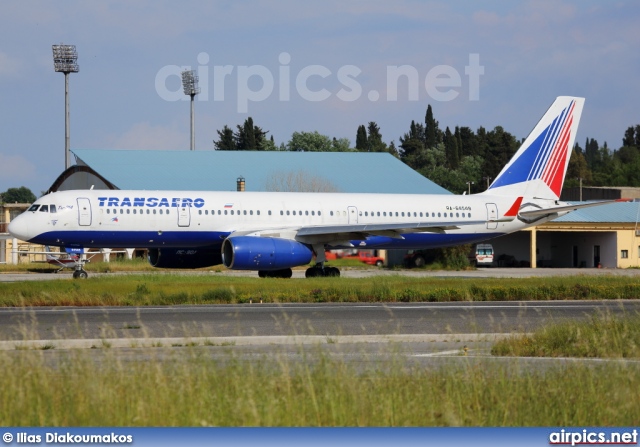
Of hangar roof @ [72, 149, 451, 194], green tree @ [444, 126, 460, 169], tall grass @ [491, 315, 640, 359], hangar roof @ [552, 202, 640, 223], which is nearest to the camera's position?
tall grass @ [491, 315, 640, 359]

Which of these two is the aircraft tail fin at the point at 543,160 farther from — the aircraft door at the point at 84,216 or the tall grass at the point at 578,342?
the tall grass at the point at 578,342

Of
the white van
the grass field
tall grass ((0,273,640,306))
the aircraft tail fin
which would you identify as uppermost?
the aircraft tail fin

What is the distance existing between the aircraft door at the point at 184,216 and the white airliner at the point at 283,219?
0.04 metres

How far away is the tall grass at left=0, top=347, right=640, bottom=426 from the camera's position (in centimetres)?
955

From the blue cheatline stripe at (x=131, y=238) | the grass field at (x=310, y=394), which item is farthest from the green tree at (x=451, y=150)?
the grass field at (x=310, y=394)

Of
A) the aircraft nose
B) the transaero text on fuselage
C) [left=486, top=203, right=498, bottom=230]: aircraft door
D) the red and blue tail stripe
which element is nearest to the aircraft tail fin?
the red and blue tail stripe

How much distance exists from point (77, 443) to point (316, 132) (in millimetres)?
131988

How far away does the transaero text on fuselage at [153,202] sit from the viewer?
3844cm

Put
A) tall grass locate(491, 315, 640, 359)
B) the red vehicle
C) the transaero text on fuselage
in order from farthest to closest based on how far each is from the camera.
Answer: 1. the red vehicle
2. the transaero text on fuselage
3. tall grass locate(491, 315, 640, 359)

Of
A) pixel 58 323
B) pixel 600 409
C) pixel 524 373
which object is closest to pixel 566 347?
pixel 524 373

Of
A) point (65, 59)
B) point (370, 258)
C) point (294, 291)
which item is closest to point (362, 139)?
point (65, 59)

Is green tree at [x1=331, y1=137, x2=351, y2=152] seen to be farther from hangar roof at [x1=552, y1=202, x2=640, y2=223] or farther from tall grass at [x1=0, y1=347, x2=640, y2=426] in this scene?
tall grass at [x1=0, y1=347, x2=640, y2=426]

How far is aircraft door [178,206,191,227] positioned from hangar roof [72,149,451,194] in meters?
35.2

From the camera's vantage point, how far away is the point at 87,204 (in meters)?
38.1
